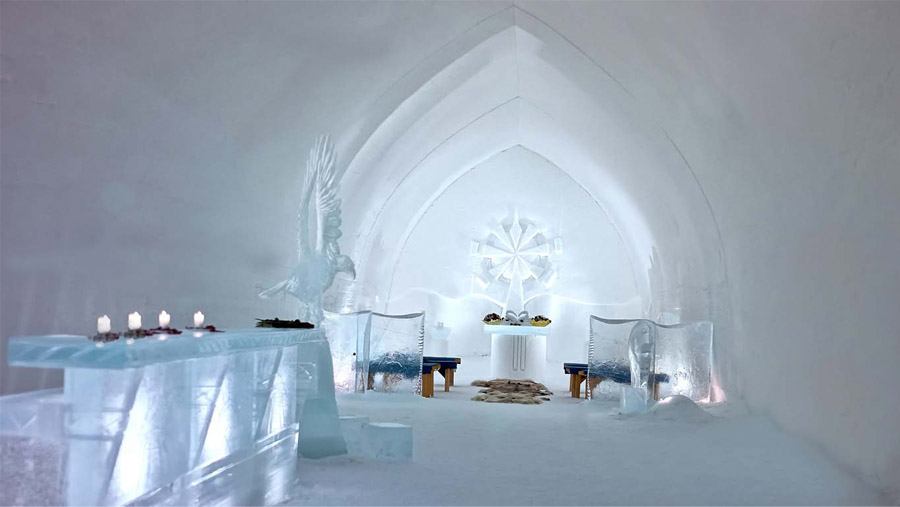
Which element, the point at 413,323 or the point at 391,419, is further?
the point at 413,323

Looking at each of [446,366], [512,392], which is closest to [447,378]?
[446,366]

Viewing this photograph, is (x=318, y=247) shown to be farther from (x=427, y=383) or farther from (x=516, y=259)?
(x=516, y=259)

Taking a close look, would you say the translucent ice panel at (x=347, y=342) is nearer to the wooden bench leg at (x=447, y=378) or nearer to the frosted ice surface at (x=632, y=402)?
Result: the wooden bench leg at (x=447, y=378)

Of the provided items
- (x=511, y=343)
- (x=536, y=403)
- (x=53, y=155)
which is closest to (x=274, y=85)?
(x=53, y=155)

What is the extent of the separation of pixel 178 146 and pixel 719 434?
5.08 metres

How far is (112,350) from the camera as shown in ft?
8.92

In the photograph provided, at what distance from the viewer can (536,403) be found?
359 inches

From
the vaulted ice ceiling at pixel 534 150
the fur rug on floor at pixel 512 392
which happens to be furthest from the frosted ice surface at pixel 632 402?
the vaulted ice ceiling at pixel 534 150

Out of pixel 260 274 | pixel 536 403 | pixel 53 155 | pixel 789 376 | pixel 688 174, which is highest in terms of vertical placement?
pixel 688 174

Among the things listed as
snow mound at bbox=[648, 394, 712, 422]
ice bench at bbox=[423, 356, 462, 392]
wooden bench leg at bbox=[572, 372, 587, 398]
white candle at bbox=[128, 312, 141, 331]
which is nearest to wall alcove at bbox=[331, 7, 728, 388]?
snow mound at bbox=[648, 394, 712, 422]

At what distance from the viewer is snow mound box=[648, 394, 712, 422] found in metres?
7.41

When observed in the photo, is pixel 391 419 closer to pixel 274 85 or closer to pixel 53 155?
pixel 274 85

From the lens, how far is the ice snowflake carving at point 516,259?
15914 millimetres

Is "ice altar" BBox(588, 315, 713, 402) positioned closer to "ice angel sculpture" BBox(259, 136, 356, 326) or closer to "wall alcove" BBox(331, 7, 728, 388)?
"wall alcove" BBox(331, 7, 728, 388)
